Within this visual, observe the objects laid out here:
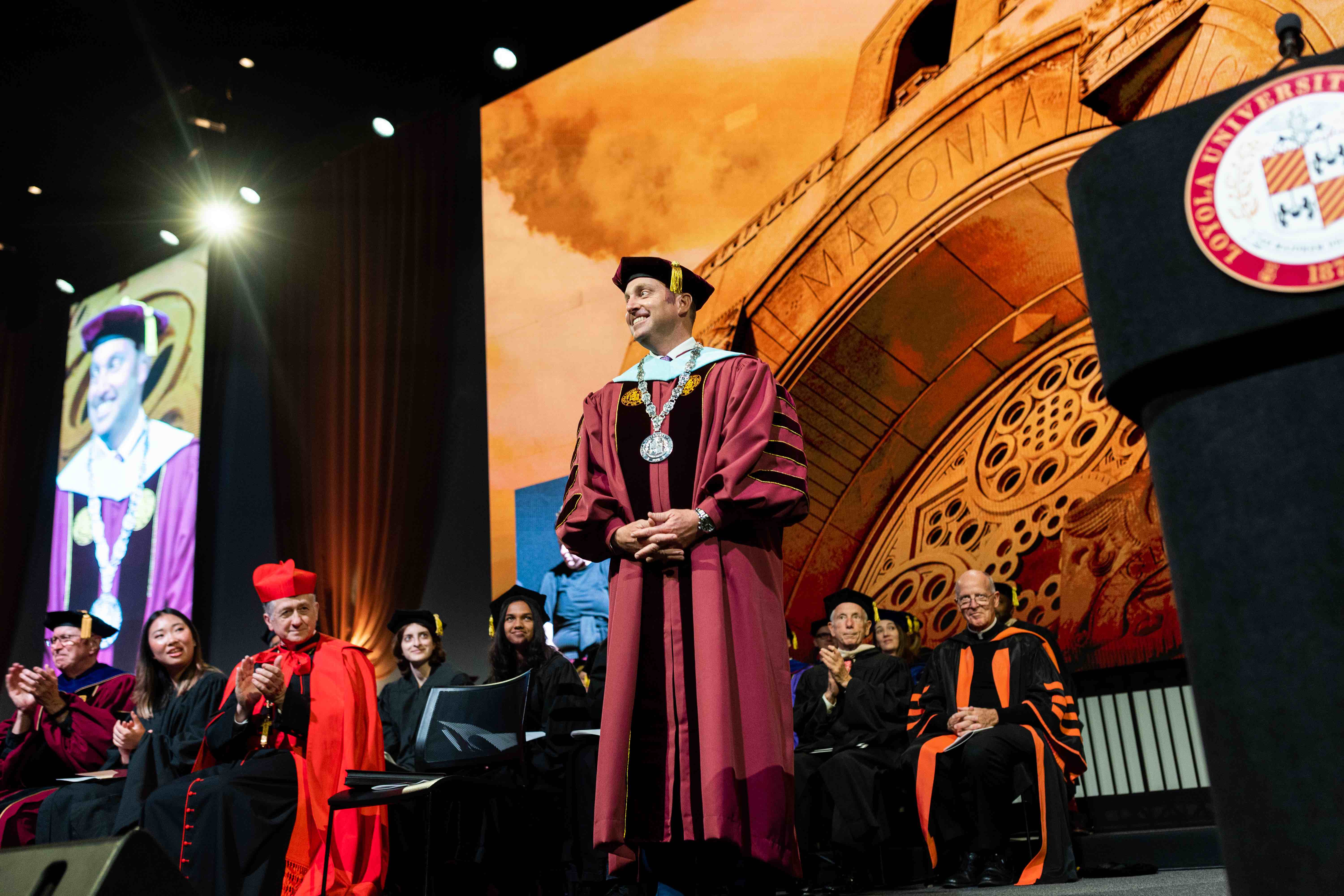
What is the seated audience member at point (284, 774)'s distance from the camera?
12.7 ft

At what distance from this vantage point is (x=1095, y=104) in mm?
5195

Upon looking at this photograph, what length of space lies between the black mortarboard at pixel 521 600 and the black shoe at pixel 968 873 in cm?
224

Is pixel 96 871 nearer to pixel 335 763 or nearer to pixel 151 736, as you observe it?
pixel 335 763

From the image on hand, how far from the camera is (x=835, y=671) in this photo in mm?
4883

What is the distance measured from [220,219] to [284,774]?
6.75 m

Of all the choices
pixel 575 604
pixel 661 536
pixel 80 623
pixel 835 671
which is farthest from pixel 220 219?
pixel 661 536

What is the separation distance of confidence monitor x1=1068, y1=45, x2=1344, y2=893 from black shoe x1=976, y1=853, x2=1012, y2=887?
136 inches

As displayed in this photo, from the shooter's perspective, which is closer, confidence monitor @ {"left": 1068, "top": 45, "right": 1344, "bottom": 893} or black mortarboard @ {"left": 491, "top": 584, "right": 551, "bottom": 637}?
confidence monitor @ {"left": 1068, "top": 45, "right": 1344, "bottom": 893}

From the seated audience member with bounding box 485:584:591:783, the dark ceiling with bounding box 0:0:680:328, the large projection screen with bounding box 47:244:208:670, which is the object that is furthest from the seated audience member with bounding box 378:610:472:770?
the dark ceiling with bounding box 0:0:680:328

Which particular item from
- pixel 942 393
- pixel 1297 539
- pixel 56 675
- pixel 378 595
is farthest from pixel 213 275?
pixel 1297 539

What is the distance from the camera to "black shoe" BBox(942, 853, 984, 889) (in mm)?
4168

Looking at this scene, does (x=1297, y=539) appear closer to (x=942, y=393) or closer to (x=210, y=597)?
(x=942, y=393)

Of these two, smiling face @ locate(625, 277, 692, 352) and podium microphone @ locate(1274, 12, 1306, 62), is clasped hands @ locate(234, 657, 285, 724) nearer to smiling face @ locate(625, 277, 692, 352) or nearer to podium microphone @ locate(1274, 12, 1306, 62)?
smiling face @ locate(625, 277, 692, 352)

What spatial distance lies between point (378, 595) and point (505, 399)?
1758 millimetres
